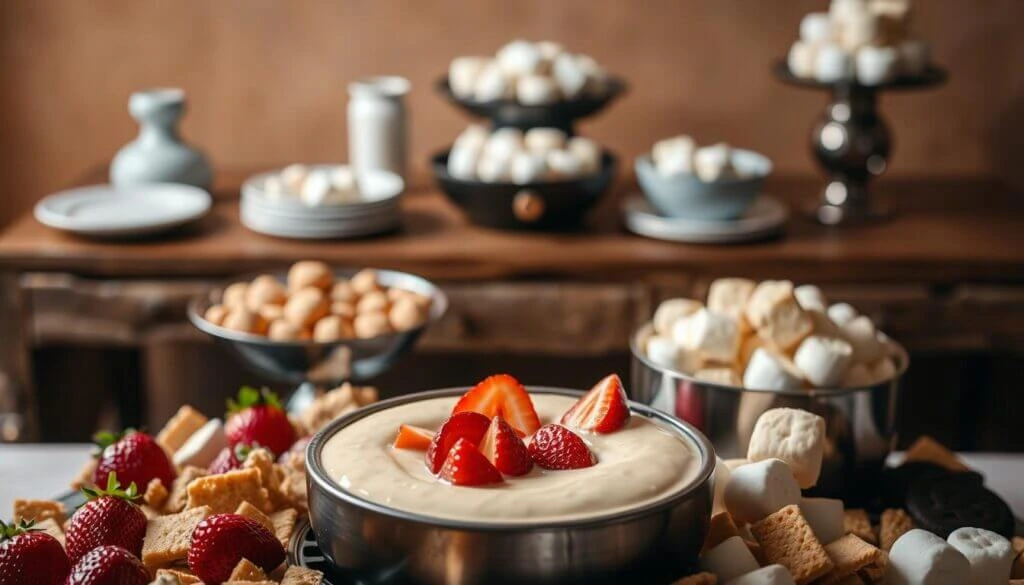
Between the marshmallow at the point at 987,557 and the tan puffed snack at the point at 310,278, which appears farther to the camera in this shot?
the tan puffed snack at the point at 310,278

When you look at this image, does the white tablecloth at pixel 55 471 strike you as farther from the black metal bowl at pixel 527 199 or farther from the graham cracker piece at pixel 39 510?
the black metal bowl at pixel 527 199

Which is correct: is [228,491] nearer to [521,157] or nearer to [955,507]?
[955,507]

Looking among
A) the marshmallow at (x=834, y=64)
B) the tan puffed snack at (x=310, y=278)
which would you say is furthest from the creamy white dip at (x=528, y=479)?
the marshmallow at (x=834, y=64)

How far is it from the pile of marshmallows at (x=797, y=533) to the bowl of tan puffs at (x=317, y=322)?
59 centimetres

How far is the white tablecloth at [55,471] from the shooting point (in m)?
1.38

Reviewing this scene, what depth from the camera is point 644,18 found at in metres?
3.02

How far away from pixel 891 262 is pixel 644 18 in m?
0.93

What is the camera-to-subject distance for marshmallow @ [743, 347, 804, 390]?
1.28 m

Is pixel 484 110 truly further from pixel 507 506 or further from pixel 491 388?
pixel 507 506

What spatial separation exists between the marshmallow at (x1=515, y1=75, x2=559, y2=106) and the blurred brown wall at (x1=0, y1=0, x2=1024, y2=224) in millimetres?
512

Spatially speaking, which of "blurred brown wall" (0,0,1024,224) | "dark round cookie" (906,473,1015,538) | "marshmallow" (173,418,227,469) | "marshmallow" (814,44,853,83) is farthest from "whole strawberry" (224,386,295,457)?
"blurred brown wall" (0,0,1024,224)

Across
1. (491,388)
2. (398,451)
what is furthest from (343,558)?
(491,388)

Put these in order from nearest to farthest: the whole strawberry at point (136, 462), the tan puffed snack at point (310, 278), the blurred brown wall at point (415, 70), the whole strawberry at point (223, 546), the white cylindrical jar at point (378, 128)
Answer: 1. the whole strawberry at point (223, 546)
2. the whole strawberry at point (136, 462)
3. the tan puffed snack at point (310, 278)
4. the white cylindrical jar at point (378, 128)
5. the blurred brown wall at point (415, 70)

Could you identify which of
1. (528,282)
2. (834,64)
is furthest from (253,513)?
(834,64)
